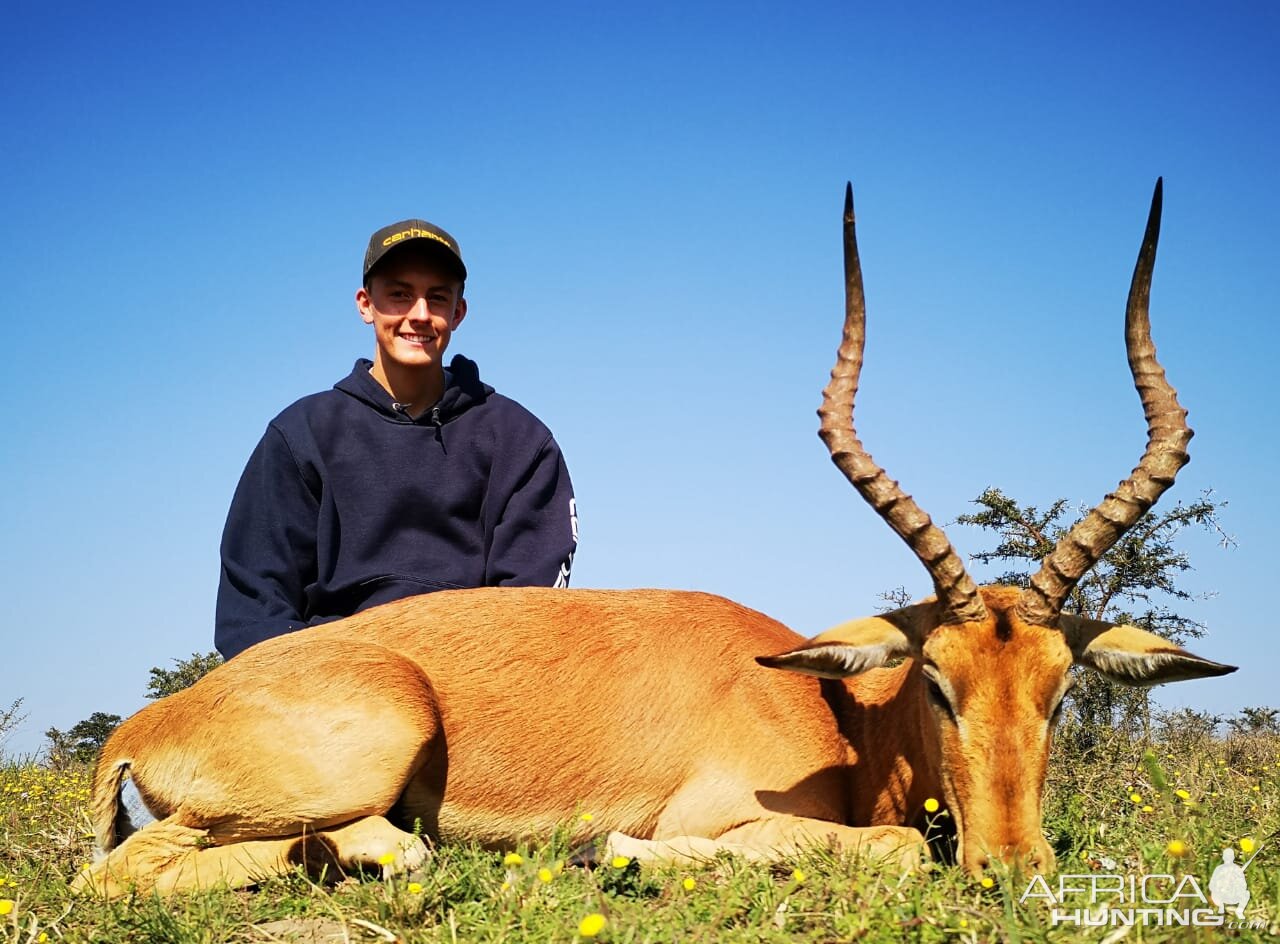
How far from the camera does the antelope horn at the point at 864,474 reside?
5.57m

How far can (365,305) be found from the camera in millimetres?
8734

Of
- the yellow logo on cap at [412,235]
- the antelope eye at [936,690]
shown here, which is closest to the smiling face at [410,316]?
the yellow logo on cap at [412,235]

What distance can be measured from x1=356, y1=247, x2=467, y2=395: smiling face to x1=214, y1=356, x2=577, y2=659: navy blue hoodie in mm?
215

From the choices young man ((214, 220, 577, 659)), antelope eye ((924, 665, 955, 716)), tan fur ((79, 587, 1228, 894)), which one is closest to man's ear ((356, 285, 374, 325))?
young man ((214, 220, 577, 659))

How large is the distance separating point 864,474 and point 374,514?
3506mm

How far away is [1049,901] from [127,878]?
415 cm

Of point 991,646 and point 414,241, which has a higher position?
point 414,241

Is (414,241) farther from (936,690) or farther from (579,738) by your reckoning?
(936,690)

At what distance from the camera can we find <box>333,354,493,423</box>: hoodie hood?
26.9 ft

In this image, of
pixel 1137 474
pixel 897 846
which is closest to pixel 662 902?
pixel 897 846

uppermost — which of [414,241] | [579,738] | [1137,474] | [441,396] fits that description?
[414,241]

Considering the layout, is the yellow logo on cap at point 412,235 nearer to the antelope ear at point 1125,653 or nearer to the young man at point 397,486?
the young man at point 397,486

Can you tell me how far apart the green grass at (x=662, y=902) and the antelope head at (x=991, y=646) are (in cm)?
43

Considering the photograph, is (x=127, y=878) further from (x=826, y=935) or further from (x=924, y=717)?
(x=924, y=717)
